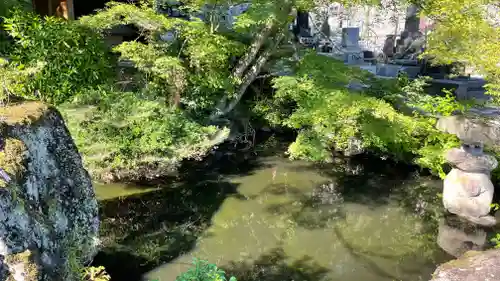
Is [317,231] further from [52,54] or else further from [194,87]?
[52,54]

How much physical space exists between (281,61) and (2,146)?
8586 mm

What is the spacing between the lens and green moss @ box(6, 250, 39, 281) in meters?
3.99

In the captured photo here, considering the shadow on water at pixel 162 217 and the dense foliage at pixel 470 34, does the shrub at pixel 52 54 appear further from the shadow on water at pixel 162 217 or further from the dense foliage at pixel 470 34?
the dense foliage at pixel 470 34

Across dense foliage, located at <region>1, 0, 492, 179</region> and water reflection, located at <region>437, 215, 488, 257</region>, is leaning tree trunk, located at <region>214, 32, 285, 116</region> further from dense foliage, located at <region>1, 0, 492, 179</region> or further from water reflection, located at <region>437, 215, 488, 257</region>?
water reflection, located at <region>437, 215, 488, 257</region>

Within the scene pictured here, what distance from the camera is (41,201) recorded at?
15.7 ft

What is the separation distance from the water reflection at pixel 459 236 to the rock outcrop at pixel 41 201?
6270 mm

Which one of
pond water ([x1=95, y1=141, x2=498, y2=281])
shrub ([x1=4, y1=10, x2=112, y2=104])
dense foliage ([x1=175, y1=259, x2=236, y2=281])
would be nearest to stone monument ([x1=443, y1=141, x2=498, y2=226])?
pond water ([x1=95, y1=141, x2=498, y2=281])

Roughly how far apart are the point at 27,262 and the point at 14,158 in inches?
41.3

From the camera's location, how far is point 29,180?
4.54m

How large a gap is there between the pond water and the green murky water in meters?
0.02

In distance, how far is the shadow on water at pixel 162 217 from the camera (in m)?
7.39

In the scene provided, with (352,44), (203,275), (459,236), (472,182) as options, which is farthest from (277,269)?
(352,44)

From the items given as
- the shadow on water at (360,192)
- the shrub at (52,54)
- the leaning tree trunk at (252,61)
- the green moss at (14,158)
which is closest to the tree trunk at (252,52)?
the leaning tree trunk at (252,61)

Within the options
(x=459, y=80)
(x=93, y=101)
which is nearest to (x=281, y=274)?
(x=93, y=101)
